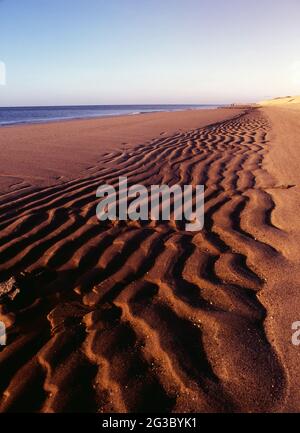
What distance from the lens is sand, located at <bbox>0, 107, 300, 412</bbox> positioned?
1705 mm

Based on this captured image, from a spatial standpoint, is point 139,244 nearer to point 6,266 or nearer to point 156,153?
point 6,266

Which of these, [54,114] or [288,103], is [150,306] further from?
[288,103]

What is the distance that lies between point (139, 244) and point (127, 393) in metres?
1.58

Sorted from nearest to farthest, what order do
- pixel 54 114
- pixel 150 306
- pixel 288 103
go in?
pixel 150 306
pixel 288 103
pixel 54 114

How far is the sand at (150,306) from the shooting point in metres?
1.71

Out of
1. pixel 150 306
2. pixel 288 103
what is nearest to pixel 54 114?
pixel 288 103

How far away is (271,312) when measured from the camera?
2176 millimetres

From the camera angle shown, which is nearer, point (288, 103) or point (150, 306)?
point (150, 306)

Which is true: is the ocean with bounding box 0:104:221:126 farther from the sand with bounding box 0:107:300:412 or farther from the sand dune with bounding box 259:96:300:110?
the sand with bounding box 0:107:300:412

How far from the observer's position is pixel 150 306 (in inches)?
90.4

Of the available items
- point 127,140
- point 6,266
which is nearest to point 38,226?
point 6,266

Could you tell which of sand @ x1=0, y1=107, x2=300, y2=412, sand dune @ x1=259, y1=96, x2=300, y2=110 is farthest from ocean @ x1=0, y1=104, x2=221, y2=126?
sand @ x1=0, y1=107, x2=300, y2=412

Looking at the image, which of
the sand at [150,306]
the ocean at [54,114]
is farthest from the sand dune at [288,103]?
the sand at [150,306]

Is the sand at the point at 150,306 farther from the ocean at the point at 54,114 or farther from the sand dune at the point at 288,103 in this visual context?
the sand dune at the point at 288,103
